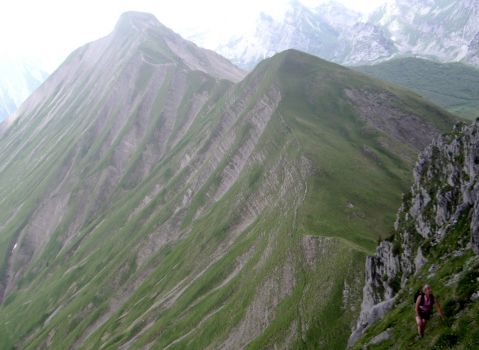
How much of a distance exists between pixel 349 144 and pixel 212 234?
2464 inches

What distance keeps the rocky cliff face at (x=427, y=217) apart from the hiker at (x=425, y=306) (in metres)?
13.1

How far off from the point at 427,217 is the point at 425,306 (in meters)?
34.9

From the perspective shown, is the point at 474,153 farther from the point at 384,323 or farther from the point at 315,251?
the point at 315,251

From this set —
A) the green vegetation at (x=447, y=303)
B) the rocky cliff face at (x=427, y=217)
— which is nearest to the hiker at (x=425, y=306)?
the green vegetation at (x=447, y=303)

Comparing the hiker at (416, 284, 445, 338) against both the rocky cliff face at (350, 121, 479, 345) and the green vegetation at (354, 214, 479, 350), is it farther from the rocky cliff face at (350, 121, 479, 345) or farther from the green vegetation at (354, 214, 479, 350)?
the rocky cliff face at (350, 121, 479, 345)

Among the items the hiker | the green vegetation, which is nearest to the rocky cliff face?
the green vegetation

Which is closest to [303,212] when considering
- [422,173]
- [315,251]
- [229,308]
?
[315,251]

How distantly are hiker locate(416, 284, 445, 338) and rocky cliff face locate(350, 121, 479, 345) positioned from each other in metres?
13.1

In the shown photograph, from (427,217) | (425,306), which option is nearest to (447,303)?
(425,306)

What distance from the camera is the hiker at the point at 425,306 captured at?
29672 mm

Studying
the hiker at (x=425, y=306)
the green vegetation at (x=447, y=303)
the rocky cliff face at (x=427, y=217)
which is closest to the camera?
the green vegetation at (x=447, y=303)

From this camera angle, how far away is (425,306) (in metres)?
29.8

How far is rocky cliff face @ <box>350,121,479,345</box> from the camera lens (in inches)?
1852

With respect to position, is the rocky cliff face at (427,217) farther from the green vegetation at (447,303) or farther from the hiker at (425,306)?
the hiker at (425,306)
